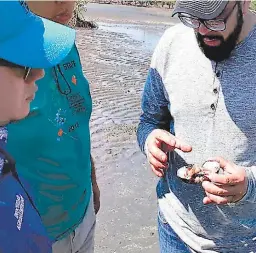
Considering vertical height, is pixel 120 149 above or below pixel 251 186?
below

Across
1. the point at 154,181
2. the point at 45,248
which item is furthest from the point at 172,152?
the point at 154,181

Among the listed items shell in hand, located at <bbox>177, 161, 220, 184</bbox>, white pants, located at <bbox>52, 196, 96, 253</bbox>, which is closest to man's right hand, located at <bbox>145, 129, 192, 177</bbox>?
shell in hand, located at <bbox>177, 161, 220, 184</bbox>

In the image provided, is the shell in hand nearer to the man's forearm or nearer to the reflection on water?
the man's forearm

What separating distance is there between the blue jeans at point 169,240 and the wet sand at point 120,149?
168 centimetres

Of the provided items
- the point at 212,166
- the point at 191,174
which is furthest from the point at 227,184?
the point at 191,174

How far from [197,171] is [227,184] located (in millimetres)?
179

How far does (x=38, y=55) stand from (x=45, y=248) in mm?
678

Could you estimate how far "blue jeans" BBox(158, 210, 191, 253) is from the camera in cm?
296

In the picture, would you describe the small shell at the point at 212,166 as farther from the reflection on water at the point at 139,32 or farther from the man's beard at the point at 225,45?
the reflection on water at the point at 139,32

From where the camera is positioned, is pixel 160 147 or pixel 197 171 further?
pixel 160 147

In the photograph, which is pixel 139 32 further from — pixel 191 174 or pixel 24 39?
pixel 24 39

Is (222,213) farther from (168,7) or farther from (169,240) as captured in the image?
(168,7)

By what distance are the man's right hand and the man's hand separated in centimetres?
24

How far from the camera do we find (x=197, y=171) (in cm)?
257
